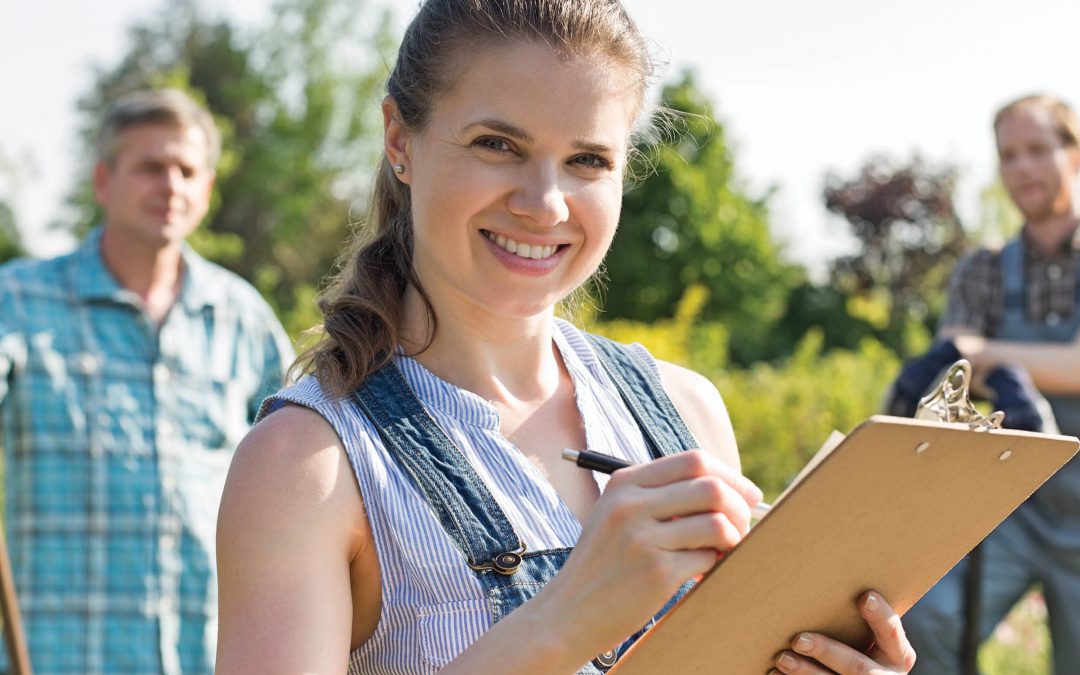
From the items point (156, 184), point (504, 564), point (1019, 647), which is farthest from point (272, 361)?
point (1019, 647)

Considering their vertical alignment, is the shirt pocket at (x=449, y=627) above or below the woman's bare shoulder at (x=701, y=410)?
below

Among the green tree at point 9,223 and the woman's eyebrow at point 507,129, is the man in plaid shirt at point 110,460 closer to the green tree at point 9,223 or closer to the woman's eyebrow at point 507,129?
the woman's eyebrow at point 507,129

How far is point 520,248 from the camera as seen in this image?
1.69 m

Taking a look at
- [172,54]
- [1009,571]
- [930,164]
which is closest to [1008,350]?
[1009,571]

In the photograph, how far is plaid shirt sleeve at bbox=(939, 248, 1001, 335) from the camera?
13.5 ft

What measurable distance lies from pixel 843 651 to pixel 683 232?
1992cm

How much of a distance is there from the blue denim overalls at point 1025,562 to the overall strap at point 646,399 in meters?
2.27

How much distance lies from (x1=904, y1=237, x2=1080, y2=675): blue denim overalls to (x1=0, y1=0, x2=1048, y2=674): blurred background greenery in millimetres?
1447

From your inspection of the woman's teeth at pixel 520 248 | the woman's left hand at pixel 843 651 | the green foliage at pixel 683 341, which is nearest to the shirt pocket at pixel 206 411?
the woman's teeth at pixel 520 248

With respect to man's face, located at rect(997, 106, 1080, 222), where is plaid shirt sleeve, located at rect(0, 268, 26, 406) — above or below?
below

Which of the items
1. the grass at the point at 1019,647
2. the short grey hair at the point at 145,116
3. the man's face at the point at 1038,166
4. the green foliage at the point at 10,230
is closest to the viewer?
the man's face at the point at 1038,166

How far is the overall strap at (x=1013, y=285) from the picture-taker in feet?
13.3

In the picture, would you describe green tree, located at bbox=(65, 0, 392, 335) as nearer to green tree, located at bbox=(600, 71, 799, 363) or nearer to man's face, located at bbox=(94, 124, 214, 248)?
green tree, located at bbox=(600, 71, 799, 363)

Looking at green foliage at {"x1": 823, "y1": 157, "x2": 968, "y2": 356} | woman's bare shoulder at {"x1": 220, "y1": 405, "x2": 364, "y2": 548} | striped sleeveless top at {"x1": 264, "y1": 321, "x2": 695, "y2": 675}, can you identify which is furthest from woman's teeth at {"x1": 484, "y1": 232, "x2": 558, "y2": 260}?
green foliage at {"x1": 823, "y1": 157, "x2": 968, "y2": 356}
